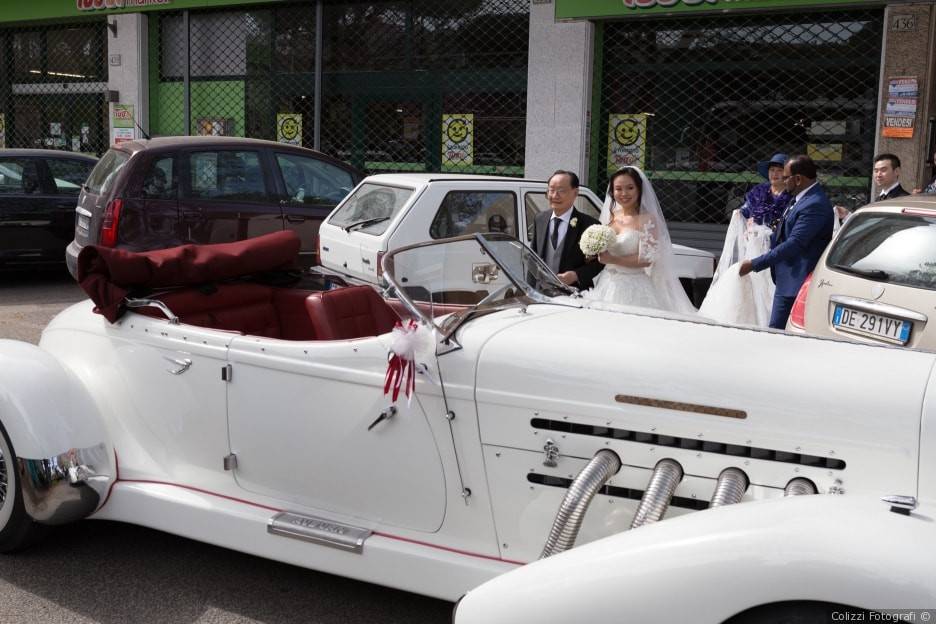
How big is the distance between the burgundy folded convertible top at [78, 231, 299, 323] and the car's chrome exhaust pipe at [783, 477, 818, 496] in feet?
8.92

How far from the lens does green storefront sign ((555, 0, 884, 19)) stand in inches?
436

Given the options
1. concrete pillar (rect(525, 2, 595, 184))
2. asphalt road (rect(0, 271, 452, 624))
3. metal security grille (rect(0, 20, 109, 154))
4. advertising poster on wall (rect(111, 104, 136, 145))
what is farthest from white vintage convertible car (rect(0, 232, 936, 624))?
metal security grille (rect(0, 20, 109, 154))

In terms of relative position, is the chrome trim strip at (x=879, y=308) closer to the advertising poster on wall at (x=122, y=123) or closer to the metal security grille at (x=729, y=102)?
the metal security grille at (x=729, y=102)

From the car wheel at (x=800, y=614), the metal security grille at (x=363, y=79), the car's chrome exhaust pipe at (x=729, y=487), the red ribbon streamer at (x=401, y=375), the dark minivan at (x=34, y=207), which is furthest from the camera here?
the metal security grille at (x=363, y=79)

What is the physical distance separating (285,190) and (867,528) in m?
8.97

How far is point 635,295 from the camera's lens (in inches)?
257

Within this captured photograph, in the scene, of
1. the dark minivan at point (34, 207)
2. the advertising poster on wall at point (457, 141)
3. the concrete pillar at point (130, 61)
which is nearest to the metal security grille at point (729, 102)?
the advertising poster on wall at point (457, 141)

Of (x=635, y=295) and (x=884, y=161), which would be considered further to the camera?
(x=884, y=161)

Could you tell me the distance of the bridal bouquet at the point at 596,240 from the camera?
6258mm

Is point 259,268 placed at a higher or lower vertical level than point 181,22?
lower

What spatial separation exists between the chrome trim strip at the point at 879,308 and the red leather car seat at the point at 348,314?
2.78 m

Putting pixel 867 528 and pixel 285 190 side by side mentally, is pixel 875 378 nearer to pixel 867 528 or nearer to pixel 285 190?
pixel 867 528

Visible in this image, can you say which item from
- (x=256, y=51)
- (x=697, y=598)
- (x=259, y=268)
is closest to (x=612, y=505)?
(x=697, y=598)

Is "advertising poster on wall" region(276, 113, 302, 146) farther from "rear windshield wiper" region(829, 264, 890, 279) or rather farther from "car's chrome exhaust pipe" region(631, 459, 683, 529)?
"car's chrome exhaust pipe" region(631, 459, 683, 529)
